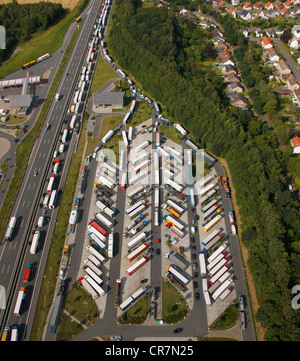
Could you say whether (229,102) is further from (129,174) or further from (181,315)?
(181,315)

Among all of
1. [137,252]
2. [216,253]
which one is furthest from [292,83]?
[137,252]

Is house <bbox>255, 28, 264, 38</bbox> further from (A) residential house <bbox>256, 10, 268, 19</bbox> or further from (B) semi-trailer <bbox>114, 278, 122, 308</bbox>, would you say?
(B) semi-trailer <bbox>114, 278, 122, 308</bbox>

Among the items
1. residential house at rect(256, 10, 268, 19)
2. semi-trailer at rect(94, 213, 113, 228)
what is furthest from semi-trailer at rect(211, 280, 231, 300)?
residential house at rect(256, 10, 268, 19)

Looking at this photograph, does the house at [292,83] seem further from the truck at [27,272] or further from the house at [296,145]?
the truck at [27,272]

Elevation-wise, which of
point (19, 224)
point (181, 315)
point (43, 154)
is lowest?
point (181, 315)

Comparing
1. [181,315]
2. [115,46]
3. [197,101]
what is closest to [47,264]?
[181,315]

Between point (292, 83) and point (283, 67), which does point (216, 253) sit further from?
point (283, 67)
